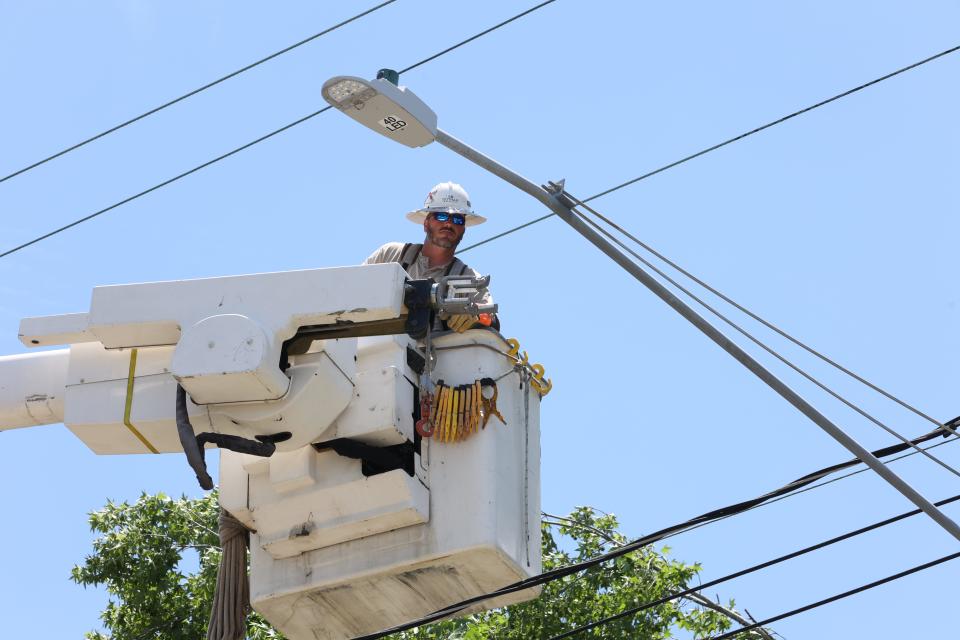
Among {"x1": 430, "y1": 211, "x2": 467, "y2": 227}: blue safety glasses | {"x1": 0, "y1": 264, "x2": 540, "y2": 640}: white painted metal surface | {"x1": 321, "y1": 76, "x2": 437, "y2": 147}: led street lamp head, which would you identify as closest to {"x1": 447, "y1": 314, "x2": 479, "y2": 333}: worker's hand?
{"x1": 0, "y1": 264, "x2": 540, "y2": 640}: white painted metal surface

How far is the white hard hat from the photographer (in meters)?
11.1

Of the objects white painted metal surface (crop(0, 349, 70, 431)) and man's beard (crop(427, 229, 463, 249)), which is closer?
white painted metal surface (crop(0, 349, 70, 431))

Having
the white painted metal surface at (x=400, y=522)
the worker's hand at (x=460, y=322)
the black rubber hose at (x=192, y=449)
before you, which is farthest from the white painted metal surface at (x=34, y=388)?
the worker's hand at (x=460, y=322)

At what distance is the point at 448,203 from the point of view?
11141 millimetres

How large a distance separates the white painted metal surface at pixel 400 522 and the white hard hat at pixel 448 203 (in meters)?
1.15

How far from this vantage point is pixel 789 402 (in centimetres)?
800

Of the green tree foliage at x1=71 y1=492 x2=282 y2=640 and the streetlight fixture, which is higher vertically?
the green tree foliage at x1=71 y1=492 x2=282 y2=640

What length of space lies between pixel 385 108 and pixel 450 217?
2.41 metres

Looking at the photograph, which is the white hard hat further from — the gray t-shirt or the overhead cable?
the overhead cable

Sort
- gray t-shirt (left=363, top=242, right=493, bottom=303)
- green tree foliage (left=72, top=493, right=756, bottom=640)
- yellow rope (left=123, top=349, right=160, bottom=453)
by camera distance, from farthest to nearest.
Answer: green tree foliage (left=72, top=493, right=756, bottom=640) → gray t-shirt (left=363, top=242, right=493, bottom=303) → yellow rope (left=123, top=349, right=160, bottom=453)

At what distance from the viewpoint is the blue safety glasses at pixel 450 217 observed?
11117mm

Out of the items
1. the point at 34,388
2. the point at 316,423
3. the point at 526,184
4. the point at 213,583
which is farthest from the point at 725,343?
the point at 213,583

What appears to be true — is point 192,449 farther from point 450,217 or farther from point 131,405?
point 450,217

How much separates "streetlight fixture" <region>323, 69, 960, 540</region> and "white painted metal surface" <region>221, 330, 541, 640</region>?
5.45 ft
